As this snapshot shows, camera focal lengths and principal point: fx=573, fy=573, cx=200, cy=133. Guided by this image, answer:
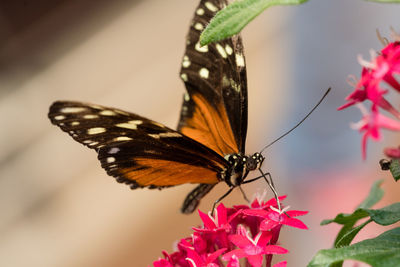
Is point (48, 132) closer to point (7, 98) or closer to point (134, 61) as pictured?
point (7, 98)

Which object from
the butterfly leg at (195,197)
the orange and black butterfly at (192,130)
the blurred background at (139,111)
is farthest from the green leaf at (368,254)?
the blurred background at (139,111)

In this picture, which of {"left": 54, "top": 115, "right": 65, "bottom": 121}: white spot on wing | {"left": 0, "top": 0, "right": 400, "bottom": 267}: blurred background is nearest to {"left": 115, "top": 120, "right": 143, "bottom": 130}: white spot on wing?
{"left": 54, "top": 115, "right": 65, "bottom": 121}: white spot on wing

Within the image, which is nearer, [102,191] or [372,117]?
[372,117]

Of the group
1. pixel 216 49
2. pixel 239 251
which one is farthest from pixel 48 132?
pixel 239 251

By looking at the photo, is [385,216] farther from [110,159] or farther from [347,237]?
[110,159]

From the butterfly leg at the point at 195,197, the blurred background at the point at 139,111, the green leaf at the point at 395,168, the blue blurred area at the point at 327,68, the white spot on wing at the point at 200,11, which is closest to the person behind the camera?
the green leaf at the point at 395,168

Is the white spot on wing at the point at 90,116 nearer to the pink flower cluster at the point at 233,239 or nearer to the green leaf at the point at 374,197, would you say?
the pink flower cluster at the point at 233,239

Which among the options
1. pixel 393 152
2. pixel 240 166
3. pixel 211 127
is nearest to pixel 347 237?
pixel 393 152
